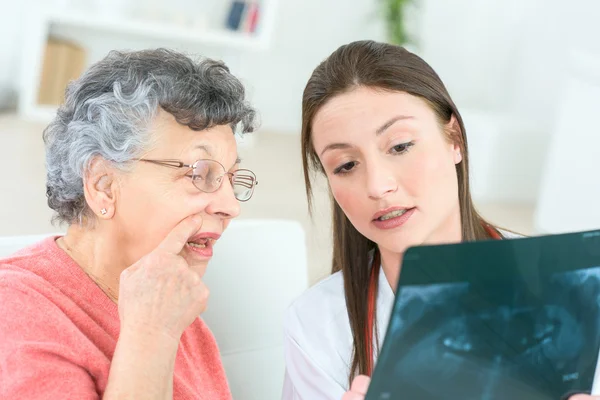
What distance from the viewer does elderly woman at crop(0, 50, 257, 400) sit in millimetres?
1410

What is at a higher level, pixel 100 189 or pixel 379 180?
pixel 379 180

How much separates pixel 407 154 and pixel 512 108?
5266 millimetres

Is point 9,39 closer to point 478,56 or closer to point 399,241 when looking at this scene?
point 478,56

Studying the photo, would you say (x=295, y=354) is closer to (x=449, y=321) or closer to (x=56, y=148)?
(x=56, y=148)

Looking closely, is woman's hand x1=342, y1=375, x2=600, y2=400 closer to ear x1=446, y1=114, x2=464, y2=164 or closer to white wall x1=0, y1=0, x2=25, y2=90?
ear x1=446, y1=114, x2=464, y2=164

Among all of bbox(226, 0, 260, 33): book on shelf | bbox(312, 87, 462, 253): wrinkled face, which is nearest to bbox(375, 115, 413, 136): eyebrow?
bbox(312, 87, 462, 253): wrinkled face

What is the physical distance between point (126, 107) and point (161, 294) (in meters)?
0.35

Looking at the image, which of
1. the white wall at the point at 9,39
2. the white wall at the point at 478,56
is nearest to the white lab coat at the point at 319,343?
the white wall at the point at 478,56

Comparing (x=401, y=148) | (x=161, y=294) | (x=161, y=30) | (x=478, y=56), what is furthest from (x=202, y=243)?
(x=478, y=56)

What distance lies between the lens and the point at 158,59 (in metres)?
1.60

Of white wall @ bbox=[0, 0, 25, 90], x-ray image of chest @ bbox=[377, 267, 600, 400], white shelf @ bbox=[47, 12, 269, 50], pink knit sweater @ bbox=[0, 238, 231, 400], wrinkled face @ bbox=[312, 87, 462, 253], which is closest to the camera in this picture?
x-ray image of chest @ bbox=[377, 267, 600, 400]

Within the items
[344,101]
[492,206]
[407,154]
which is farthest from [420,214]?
[492,206]

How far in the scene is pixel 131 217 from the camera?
1.57m

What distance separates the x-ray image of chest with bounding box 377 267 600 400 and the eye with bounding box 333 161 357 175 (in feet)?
1.98
